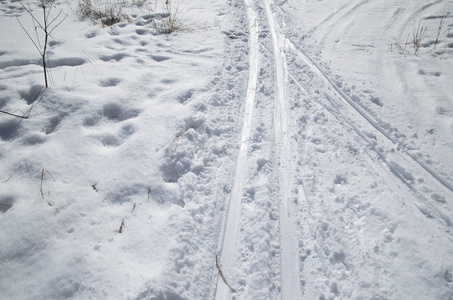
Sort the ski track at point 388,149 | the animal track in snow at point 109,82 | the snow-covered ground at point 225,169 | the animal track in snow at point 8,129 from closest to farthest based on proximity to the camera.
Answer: the snow-covered ground at point 225,169, the ski track at point 388,149, the animal track in snow at point 8,129, the animal track in snow at point 109,82

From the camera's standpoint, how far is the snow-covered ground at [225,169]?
1711 millimetres

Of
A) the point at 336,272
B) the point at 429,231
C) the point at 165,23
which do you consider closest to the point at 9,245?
the point at 336,272

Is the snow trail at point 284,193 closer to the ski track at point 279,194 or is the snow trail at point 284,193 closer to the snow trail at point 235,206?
the ski track at point 279,194

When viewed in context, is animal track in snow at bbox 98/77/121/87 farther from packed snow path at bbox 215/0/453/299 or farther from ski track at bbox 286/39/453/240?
ski track at bbox 286/39/453/240

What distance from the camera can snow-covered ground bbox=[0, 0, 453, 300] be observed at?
1.71 m

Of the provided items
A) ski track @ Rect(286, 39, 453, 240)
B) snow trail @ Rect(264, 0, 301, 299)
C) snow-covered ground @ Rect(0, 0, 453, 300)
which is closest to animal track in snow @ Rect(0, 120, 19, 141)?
snow-covered ground @ Rect(0, 0, 453, 300)

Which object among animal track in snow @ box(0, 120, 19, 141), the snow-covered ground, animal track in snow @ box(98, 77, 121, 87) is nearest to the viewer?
the snow-covered ground

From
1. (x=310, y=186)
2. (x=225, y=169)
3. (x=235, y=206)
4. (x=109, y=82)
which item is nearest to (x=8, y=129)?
(x=109, y=82)

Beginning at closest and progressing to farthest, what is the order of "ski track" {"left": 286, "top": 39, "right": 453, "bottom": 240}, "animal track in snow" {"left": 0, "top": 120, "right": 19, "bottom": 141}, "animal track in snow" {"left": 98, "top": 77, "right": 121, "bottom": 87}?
"ski track" {"left": 286, "top": 39, "right": 453, "bottom": 240} < "animal track in snow" {"left": 0, "top": 120, "right": 19, "bottom": 141} < "animal track in snow" {"left": 98, "top": 77, "right": 121, "bottom": 87}

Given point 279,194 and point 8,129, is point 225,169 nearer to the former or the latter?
point 279,194

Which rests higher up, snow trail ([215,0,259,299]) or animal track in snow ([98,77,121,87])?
animal track in snow ([98,77,121,87])

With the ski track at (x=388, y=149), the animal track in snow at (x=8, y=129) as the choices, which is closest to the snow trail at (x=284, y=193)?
the ski track at (x=388, y=149)

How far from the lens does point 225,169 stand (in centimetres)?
244

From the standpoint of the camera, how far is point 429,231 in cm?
195
